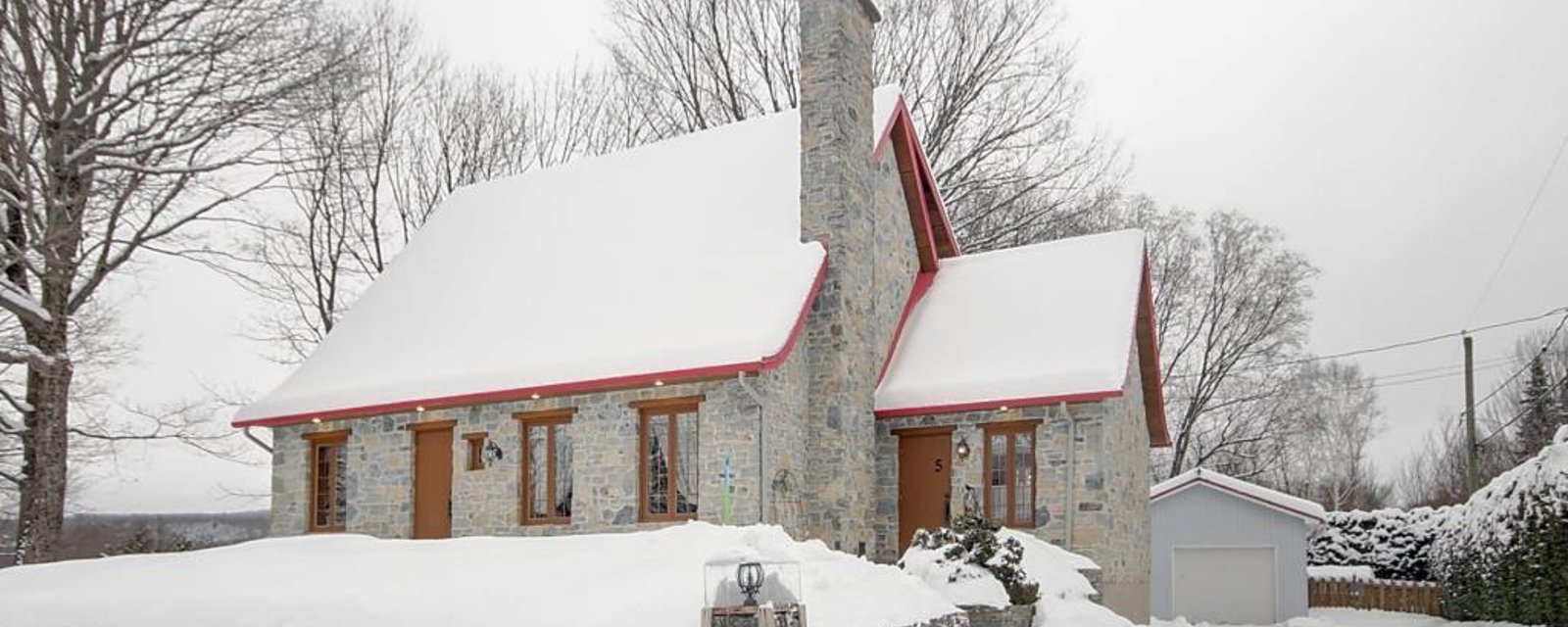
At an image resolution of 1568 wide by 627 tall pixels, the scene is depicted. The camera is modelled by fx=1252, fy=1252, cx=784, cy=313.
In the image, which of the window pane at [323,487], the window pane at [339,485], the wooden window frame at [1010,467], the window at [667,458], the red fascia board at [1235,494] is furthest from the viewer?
the red fascia board at [1235,494]

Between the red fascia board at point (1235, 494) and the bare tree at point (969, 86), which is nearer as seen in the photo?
the red fascia board at point (1235, 494)

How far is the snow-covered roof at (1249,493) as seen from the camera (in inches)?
872

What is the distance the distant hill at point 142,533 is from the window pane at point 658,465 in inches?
410

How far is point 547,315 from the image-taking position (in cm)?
1777

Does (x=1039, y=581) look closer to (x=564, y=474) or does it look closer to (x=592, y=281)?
(x=564, y=474)

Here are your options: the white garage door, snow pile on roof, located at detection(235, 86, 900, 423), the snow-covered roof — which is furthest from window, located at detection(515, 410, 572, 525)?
the white garage door

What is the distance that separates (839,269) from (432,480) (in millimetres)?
6485

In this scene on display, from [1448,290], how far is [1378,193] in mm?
4417

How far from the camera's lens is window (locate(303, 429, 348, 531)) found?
18.8 metres

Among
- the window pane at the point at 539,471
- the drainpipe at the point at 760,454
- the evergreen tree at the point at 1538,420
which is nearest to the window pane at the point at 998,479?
the drainpipe at the point at 760,454

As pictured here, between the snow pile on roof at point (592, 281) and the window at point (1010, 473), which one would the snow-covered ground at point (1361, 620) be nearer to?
the window at point (1010, 473)

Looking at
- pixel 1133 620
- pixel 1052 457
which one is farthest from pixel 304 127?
pixel 1133 620

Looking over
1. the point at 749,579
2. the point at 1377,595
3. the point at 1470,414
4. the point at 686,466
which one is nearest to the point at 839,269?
the point at 686,466

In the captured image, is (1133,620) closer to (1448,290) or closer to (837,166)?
(837,166)
